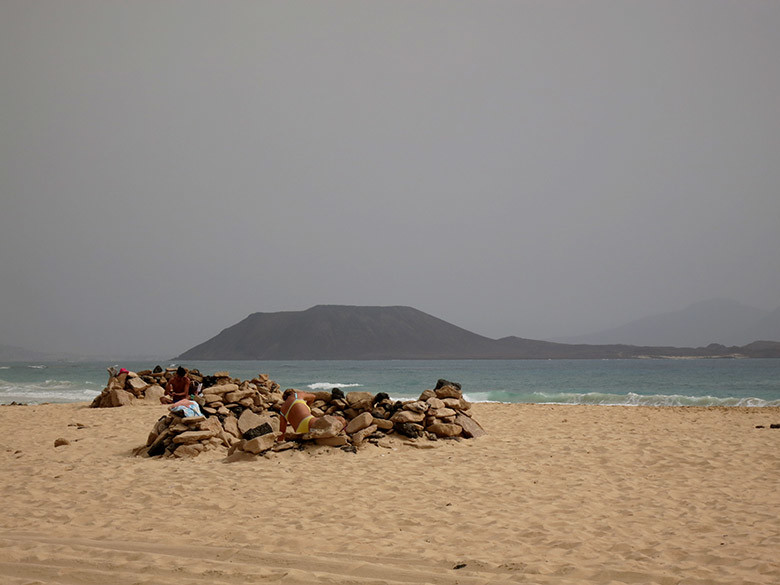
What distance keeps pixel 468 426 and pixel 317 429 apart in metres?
3.53

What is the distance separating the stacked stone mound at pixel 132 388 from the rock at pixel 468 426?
9.41 meters

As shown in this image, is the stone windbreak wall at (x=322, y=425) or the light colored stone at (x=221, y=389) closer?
the stone windbreak wall at (x=322, y=425)

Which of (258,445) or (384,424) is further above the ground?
(384,424)

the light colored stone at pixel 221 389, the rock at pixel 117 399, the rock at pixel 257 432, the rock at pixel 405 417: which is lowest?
the rock at pixel 117 399

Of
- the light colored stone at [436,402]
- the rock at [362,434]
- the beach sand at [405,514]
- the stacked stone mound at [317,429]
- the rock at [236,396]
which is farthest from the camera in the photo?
the rock at [236,396]

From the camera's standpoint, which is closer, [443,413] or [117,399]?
[443,413]

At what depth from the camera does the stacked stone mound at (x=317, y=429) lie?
10.2 metres

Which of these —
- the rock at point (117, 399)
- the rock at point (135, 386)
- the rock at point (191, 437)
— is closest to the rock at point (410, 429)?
the rock at point (191, 437)

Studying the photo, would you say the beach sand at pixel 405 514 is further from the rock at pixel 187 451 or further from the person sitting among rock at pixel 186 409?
the person sitting among rock at pixel 186 409

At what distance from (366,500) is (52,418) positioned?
13.4 m

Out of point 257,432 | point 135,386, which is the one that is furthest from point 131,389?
point 257,432

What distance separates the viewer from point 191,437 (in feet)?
33.9

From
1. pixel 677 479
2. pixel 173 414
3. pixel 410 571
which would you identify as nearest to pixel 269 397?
pixel 173 414

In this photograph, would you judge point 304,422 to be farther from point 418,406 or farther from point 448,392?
point 448,392
